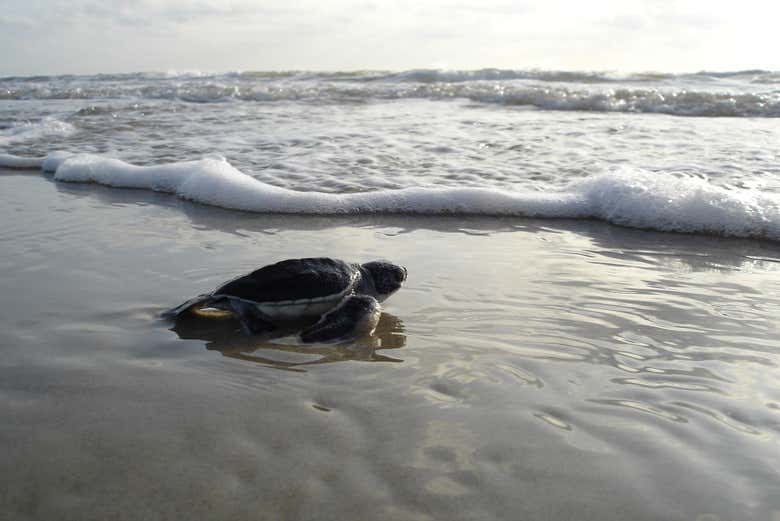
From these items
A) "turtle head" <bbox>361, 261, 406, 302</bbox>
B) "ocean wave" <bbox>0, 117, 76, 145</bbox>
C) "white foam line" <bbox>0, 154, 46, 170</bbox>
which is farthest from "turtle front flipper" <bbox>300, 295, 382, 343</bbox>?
"ocean wave" <bbox>0, 117, 76, 145</bbox>

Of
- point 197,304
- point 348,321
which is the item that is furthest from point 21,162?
point 348,321

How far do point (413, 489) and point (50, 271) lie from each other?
269 cm

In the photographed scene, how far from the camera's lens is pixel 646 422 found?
2.08 m

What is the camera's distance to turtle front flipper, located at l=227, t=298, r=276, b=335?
2.84 meters

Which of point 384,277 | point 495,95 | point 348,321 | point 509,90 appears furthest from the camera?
point 509,90

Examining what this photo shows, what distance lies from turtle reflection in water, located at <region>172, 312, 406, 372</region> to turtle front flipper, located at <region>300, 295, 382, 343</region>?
0.04m

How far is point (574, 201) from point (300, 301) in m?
3.00

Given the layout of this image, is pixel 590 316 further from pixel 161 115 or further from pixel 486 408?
pixel 161 115

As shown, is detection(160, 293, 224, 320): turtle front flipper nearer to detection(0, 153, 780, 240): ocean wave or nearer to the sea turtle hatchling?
the sea turtle hatchling

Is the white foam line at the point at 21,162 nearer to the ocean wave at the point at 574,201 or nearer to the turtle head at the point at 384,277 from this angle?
the ocean wave at the point at 574,201

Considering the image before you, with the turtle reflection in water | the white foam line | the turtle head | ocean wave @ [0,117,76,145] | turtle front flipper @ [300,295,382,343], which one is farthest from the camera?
ocean wave @ [0,117,76,145]

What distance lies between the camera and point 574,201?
5184 millimetres

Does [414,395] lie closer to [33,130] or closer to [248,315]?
[248,315]

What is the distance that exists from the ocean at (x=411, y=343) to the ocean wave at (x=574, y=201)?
0.02 metres
